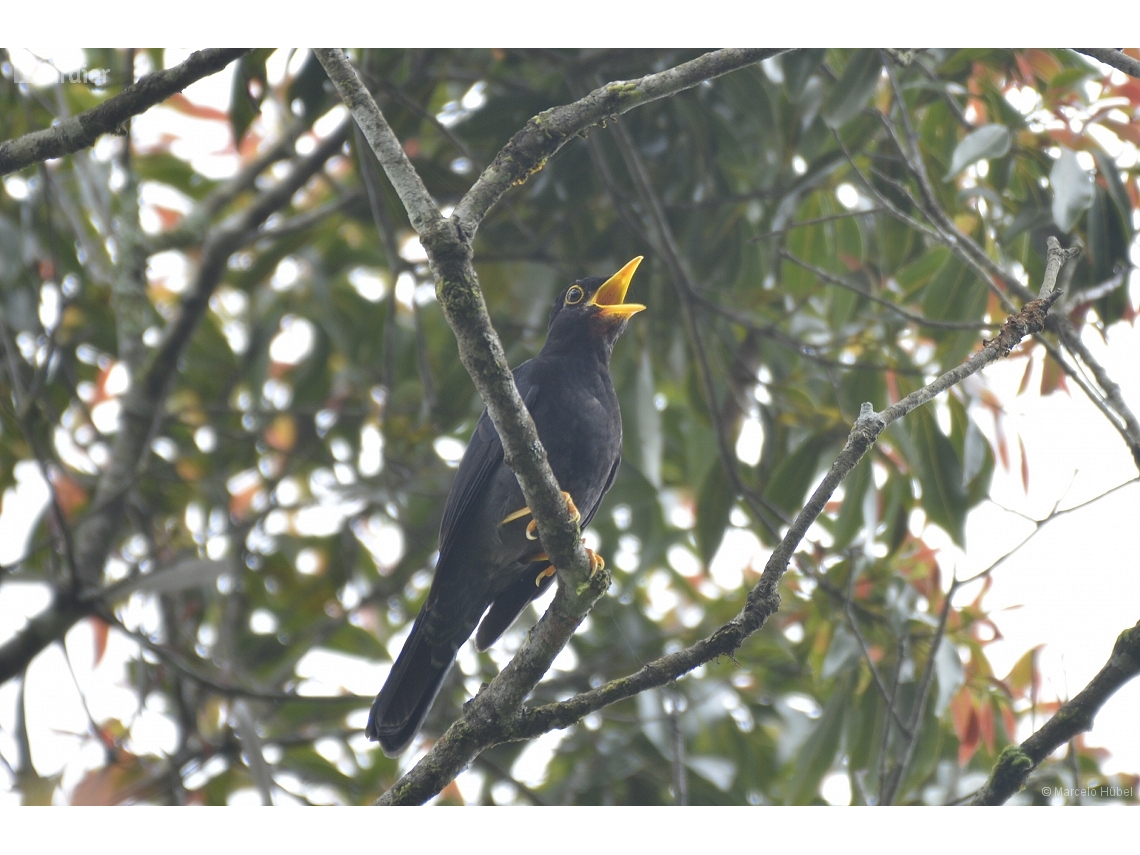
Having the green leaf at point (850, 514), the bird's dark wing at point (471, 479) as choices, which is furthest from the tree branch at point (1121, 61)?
the bird's dark wing at point (471, 479)

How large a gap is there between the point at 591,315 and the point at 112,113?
1.57m

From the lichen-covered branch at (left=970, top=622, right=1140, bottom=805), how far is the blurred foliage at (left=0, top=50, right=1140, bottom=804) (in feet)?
1.74

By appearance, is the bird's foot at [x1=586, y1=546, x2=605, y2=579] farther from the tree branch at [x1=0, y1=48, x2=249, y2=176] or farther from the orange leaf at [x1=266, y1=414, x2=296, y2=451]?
the orange leaf at [x1=266, y1=414, x2=296, y2=451]

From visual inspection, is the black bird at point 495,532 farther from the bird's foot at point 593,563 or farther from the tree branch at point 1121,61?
the tree branch at point 1121,61

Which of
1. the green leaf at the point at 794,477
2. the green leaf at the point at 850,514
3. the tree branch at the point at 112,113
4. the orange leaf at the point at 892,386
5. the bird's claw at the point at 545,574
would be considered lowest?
the bird's claw at the point at 545,574

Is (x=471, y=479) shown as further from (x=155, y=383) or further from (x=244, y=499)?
(x=244, y=499)

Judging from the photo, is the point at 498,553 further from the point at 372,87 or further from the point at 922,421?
the point at 372,87

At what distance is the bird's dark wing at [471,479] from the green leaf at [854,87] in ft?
4.30

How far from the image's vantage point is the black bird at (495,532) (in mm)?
2945

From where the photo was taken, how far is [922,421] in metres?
3.53

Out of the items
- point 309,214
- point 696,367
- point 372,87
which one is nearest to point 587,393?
point 696,367

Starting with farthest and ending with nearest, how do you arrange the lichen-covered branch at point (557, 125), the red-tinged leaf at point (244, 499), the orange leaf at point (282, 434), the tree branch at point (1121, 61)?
the orange leaf at point (282, 434)
the red-tinged leaf at point (244, 499)
the tree branch at point (1121, 61)
the lichen-covered branch at point (557, 125)

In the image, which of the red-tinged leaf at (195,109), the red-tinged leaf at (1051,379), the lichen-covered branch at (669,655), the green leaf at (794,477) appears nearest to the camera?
the lichen-covered branch at (669,655)

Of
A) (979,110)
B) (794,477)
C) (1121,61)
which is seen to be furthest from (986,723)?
(979,110)
